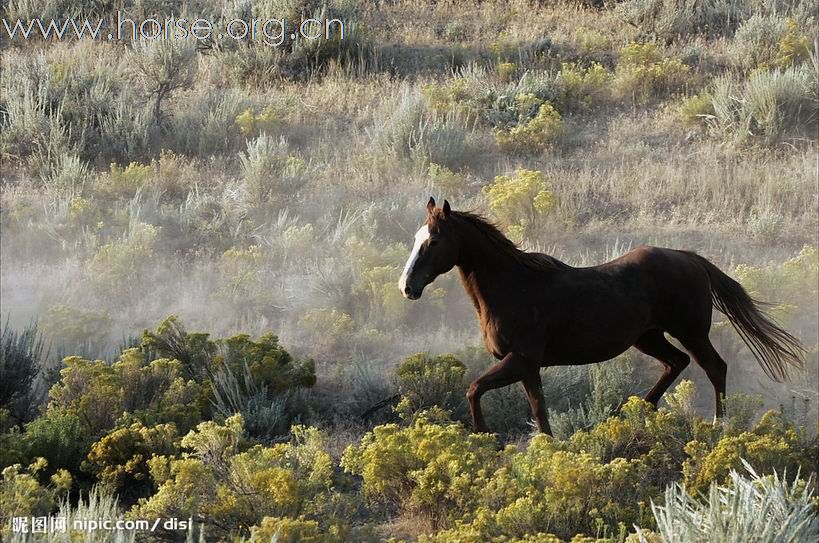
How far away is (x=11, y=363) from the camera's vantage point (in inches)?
360

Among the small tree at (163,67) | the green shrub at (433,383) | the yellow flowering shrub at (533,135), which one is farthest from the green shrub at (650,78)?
the green shrub at (433,383)

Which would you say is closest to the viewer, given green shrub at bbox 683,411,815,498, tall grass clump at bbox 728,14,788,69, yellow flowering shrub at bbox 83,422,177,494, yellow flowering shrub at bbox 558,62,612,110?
green shrub at bbox 683,411,815,498

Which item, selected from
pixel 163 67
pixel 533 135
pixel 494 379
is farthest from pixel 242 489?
pixel 163 67

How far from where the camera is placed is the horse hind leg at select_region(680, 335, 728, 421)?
316 inches

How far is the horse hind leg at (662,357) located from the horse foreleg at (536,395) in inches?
36.1

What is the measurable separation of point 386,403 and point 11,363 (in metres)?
2.69

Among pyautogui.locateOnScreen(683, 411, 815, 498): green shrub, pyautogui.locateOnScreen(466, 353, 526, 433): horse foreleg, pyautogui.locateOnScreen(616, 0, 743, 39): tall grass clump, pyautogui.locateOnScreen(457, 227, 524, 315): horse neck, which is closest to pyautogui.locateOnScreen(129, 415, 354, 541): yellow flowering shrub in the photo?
pyautogui.locateOnScreen(466, 353, 526, 433): horse foreleg

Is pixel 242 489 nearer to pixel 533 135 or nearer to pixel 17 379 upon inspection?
pixel 17 379

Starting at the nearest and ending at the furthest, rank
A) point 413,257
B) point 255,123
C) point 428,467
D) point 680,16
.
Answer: point 428,467 → point 413,257 → point 255,123 → point 680,16

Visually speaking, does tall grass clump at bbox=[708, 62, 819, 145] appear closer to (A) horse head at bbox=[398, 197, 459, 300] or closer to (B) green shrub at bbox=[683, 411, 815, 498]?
(B) green shrub at bbox=[683, 411, 815, 498]

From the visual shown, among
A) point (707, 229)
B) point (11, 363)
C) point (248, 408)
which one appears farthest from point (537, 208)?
point (11, 363)

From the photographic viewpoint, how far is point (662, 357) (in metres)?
8.27

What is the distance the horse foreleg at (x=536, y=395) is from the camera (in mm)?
7453

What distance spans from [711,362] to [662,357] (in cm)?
33
